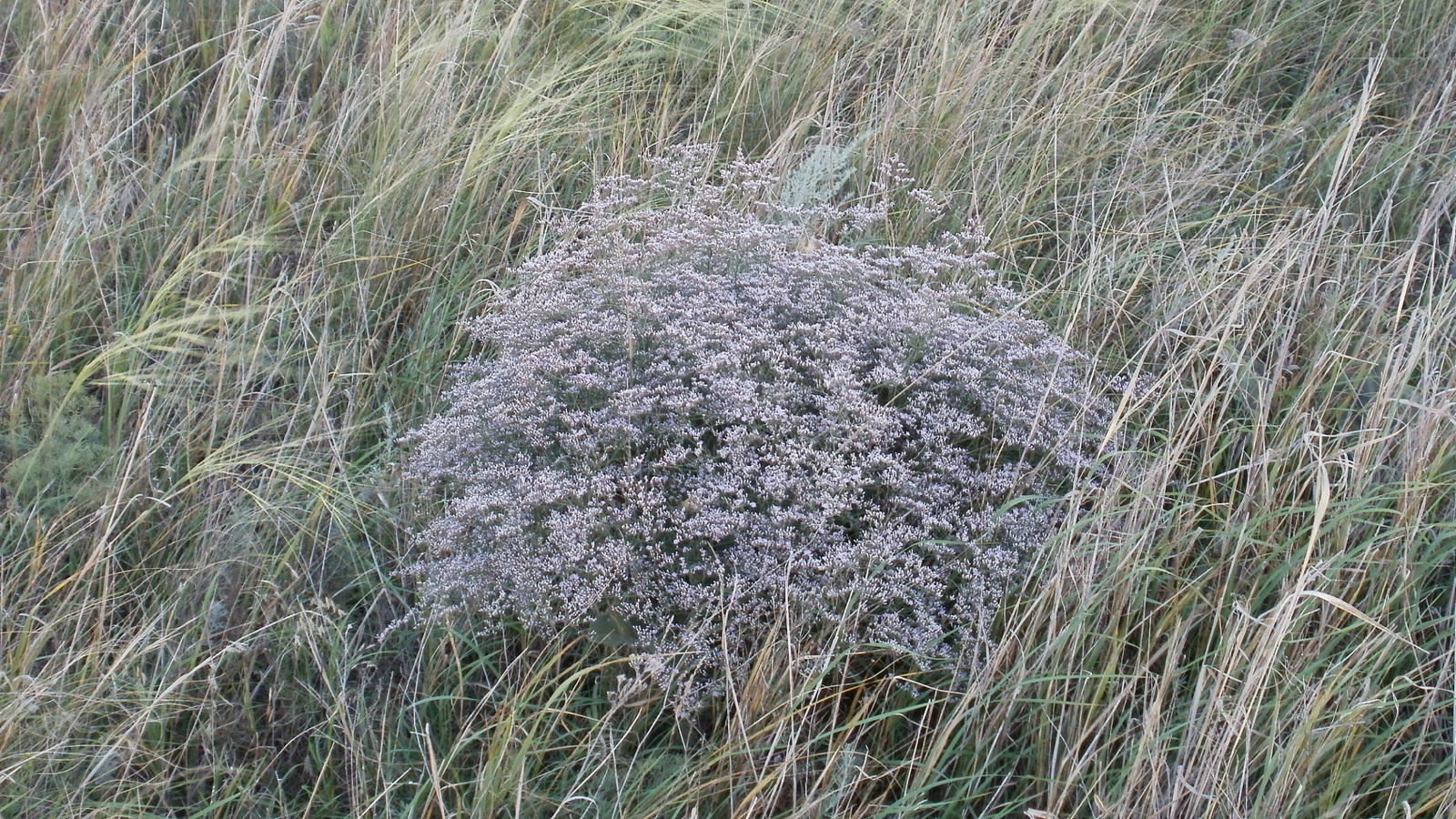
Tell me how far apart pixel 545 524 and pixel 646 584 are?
0.68ft

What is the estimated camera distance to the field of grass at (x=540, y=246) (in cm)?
209

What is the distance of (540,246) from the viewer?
304cm

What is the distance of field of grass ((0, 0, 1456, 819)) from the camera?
82.3 inches

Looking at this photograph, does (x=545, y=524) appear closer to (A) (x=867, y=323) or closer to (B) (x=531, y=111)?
(A) (x=867, y=323)

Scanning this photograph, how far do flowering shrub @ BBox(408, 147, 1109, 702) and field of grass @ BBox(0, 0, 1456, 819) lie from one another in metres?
0.12

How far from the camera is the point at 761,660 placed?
2.09 meters

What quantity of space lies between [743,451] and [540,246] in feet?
3.30

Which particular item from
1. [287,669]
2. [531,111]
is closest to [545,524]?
[287,669]

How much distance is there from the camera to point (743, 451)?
7.51 feet

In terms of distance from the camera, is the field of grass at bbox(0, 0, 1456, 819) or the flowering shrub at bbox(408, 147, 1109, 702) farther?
the flowering shrub at bbox(408, 147, 1109, 702)

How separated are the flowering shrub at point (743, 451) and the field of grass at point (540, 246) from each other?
12 cm

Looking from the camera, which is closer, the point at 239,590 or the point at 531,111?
the point at 239,590

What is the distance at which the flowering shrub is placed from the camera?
220 centimetres

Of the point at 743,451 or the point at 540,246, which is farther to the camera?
the point at 540,246
